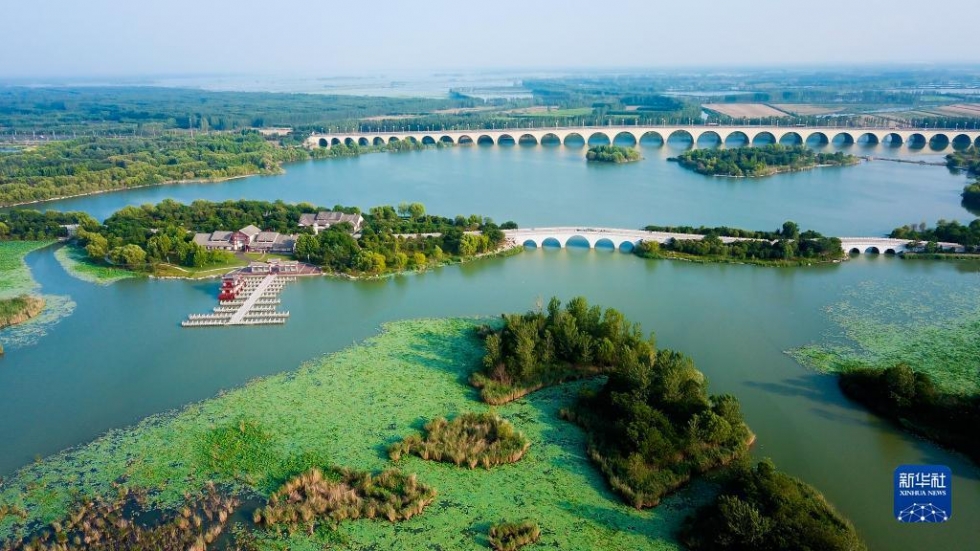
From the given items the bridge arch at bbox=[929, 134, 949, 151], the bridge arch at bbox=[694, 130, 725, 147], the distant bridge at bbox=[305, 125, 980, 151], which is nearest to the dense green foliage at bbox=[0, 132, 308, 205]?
the distant bridge at bbox=[305, 125, 980, 151]

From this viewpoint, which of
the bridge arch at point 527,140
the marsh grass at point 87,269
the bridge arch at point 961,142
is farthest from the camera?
the bridge arch at point 527,140

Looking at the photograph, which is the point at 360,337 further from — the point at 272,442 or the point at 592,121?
the point at 592,121

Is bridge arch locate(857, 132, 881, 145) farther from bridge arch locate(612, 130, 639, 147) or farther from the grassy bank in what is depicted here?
the grassy bank

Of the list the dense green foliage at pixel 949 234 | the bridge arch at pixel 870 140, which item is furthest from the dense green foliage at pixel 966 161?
the dense green foliage at pixel 949 234

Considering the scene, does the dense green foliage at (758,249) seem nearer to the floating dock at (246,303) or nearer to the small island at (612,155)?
the floating dock at (246,303)

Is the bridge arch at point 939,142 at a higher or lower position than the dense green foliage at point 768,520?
higher
